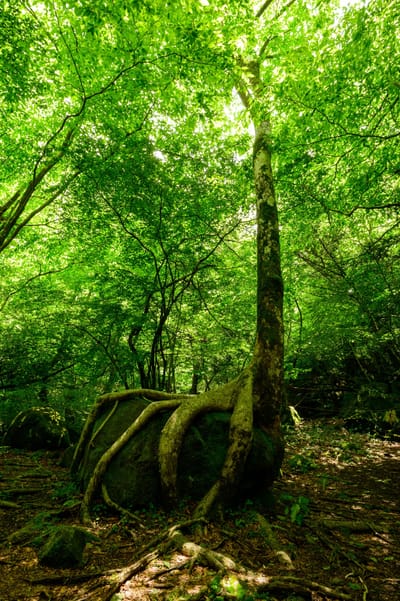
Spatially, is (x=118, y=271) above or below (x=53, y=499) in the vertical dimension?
above

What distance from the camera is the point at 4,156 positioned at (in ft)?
28.7

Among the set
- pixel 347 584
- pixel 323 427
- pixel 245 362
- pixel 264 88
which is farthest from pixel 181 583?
pixel 323 427

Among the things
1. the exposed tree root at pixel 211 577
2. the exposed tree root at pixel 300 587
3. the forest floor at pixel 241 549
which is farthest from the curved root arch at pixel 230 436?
the exposed tree root at pixel 300 587

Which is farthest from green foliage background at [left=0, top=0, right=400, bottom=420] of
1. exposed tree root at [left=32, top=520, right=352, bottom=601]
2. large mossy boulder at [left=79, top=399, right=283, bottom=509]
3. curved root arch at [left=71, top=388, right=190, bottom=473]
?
exposed tree root at [left=32, top=520, right=352, bottom=601]

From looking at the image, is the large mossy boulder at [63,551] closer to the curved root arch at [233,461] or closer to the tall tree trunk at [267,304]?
the curved root arch at [233,461]

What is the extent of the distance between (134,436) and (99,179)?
5900 millimetres

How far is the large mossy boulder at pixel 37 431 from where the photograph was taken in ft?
31.6

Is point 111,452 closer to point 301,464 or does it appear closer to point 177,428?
point 177,428

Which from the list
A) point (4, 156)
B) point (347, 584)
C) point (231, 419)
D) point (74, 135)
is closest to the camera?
point (347, 584)

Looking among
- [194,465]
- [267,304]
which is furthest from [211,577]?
[267,304]

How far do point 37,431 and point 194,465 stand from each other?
716cm

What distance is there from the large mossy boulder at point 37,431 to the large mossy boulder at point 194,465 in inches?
200

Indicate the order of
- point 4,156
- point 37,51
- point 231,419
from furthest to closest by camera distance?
1. point 4,156
2. point 37,51
3. point 231,419

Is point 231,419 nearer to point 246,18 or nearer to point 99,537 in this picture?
point 99,537
